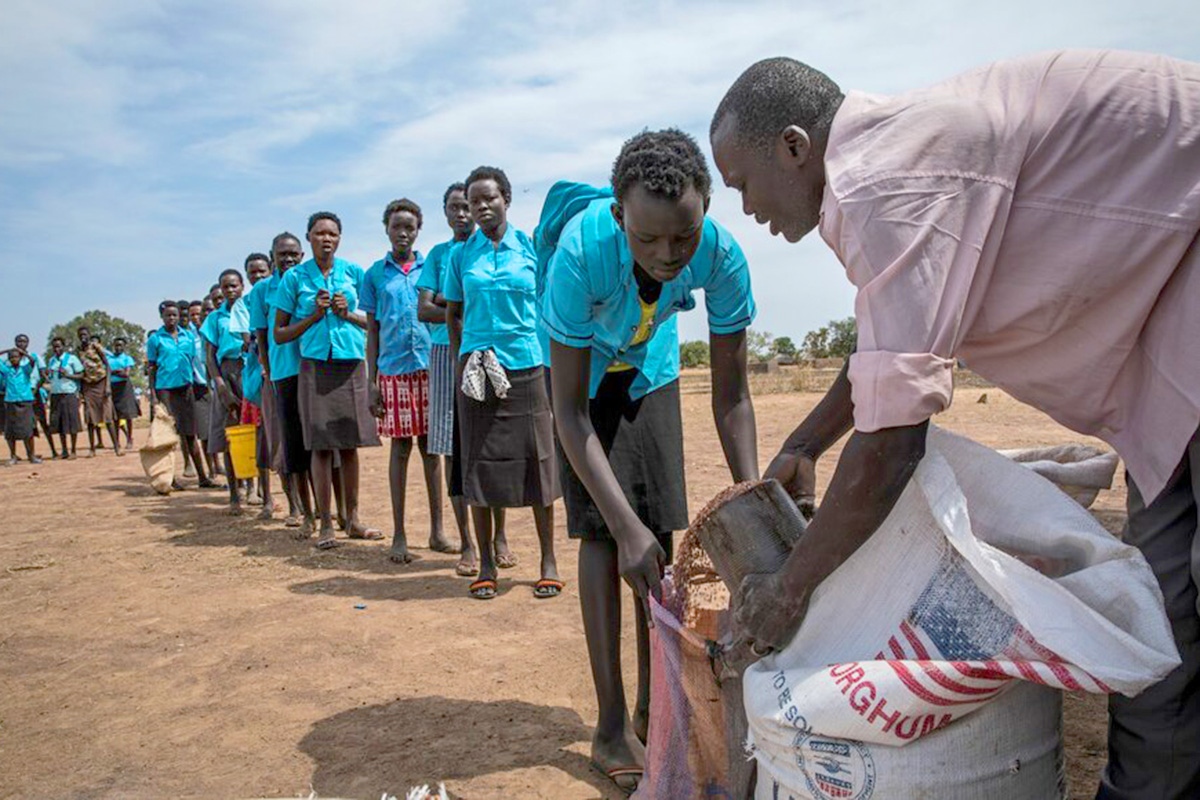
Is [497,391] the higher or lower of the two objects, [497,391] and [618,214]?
the lower

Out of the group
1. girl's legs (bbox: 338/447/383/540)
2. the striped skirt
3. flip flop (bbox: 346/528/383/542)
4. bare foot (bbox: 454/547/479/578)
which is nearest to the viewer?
bare foot (bbox: 454/547/479/578)

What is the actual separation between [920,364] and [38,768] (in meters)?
3.14

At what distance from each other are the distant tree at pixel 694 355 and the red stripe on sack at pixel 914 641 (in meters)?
34.5

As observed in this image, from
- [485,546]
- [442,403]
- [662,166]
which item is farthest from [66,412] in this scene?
[662,166]

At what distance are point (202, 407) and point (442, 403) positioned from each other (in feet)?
19.1

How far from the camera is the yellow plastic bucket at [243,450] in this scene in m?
7.70

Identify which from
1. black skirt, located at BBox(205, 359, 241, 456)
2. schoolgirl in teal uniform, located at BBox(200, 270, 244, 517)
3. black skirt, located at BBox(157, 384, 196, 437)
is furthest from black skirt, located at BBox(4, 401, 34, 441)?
schoolgirl in teal uniform, located at BBox(200, 270, 244, 517)

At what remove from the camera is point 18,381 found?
15.0 metres

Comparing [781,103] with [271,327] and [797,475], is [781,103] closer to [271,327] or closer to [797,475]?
[797,475]

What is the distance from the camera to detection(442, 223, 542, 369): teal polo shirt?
483 centimetres

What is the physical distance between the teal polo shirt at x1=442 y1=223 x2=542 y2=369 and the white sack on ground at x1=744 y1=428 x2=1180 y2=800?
325 cm

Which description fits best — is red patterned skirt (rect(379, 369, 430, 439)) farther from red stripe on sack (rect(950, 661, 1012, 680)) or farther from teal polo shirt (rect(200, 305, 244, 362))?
red stripe on sack (rect(950, 661, 1012, 680))

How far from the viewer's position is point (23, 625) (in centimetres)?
482

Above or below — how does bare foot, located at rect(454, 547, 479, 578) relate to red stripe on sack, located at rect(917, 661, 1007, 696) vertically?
below
